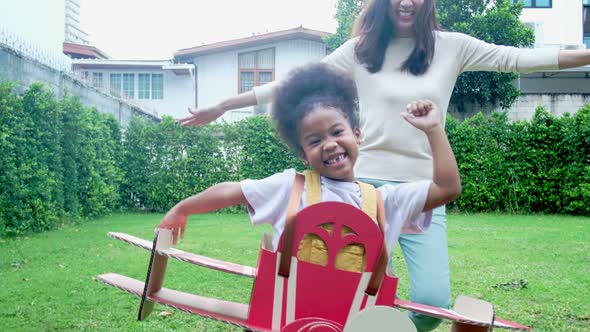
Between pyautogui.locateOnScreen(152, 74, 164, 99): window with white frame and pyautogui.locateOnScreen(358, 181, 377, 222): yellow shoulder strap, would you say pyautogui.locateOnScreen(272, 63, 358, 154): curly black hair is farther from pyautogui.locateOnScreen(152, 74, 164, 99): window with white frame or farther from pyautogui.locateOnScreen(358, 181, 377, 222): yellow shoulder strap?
pyautogui.locateOnScreen(152, 74, 164, 99): window with white frame

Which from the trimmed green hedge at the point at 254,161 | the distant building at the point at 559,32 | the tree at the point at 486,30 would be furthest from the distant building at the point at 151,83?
the distant building at the point at 559,32

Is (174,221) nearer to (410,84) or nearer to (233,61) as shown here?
(410,84)

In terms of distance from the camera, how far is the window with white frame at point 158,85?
21641 mm

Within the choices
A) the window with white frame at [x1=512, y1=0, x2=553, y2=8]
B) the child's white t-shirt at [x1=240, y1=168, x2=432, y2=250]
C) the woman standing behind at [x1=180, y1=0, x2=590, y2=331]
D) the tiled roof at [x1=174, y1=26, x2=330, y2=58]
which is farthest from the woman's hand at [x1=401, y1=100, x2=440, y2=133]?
the window with white frame at [x1=512, y1=0, x2=553, y2=8]

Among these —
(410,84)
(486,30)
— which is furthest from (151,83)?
(410,84)

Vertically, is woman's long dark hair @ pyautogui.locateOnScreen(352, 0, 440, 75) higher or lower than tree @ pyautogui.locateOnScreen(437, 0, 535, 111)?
lower

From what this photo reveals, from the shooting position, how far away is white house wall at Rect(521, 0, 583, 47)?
20797mm

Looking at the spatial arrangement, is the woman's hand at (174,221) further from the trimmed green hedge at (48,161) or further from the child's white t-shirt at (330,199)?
the trimmed green hedge at (48,161)

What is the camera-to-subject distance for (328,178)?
194 centimetres

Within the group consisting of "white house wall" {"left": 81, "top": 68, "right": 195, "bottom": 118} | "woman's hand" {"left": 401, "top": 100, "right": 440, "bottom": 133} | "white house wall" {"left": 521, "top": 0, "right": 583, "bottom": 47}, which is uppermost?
"white house wall" {"left": 521, "top": 0, "right": 583, "bottom": 47}

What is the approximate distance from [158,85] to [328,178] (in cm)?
2053

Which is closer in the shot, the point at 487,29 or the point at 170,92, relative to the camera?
the point at 487,29

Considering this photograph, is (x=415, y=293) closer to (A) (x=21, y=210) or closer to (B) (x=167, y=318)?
(B) (x=167, y=318)

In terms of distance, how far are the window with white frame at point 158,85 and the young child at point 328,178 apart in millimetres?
20329
